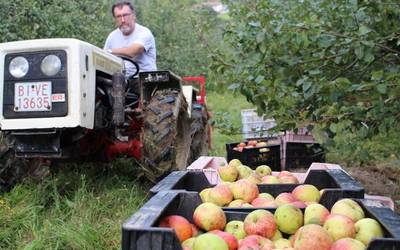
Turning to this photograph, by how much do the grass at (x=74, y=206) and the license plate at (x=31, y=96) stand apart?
701 millimetres

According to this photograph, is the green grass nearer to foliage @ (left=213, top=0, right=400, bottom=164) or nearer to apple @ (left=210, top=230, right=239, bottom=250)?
foliage @ (left=213, top=0, right=400, bottom=164)

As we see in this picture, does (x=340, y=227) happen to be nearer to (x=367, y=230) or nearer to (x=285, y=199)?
(x=367, y=230)

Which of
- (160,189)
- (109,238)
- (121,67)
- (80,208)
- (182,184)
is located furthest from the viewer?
(121,67)

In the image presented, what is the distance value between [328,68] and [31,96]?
6.47 feet

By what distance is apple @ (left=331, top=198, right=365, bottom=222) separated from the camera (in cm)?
197

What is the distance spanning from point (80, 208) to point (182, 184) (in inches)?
60.4

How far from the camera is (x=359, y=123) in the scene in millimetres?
2973

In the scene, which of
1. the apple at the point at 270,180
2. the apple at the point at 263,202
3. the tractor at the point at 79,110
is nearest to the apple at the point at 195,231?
the apple at the point at 263,202

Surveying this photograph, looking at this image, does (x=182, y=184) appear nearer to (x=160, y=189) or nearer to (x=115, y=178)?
(x=160, y=189)

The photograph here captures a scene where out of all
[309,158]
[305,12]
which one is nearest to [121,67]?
[305,12]

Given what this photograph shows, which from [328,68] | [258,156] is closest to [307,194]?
[328,68]

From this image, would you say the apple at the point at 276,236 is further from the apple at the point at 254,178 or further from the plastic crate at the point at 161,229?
the apple at the point at 254,178

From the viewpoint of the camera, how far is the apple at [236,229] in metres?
2.01

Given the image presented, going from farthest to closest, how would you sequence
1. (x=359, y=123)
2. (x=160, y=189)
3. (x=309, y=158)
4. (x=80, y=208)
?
(x=309, y=158)
(x=80, y=208)
(x=359, y=123)
(x=160, y=189)
